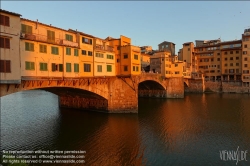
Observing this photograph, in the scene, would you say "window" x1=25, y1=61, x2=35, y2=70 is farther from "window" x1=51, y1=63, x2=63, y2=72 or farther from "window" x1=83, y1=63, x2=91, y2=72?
"window" x1=83, y1=63, x2=91, y2=72

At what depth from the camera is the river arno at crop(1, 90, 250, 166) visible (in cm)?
2248

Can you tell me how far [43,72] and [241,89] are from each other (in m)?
91.5

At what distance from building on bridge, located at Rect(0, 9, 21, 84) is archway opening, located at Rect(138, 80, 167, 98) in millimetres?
54824

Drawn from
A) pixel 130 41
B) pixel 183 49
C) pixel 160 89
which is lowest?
pixel 160 89

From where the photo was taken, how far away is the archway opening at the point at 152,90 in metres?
74.4

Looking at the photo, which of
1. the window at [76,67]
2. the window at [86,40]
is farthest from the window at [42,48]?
the window at [86,40]

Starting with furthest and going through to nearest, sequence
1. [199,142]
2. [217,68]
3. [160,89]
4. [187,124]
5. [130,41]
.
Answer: [217,68]
[160,89]
[130,41]
[187,124]
[199,142]

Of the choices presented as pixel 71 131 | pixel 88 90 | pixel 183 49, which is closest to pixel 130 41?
pixel 88 90

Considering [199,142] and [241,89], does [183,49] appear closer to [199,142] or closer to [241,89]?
[241,89]

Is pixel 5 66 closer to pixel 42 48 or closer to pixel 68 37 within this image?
pixel 42 48

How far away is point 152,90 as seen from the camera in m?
78.6

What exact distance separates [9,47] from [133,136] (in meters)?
22.4

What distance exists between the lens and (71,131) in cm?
3203

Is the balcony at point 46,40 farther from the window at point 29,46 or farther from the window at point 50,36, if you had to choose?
the window at point 29,46
